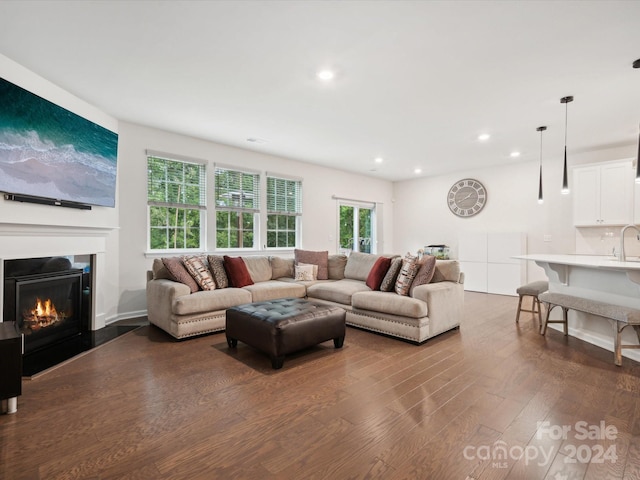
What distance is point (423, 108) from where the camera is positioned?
12.3 ft

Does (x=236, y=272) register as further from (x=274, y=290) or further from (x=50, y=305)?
(x=50, y=305)

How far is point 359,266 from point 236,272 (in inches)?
73.3

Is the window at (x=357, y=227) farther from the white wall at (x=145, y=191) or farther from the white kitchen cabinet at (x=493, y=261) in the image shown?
the white kitchen cabinet at (x=493, y=261)

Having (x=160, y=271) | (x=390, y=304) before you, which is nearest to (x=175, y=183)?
(x=160, y=271)

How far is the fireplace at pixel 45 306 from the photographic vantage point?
297 centimetres

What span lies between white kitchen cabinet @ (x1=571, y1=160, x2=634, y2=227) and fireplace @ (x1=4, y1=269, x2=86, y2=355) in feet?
24.4

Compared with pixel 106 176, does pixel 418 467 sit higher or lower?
lower

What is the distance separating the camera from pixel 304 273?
497 cm

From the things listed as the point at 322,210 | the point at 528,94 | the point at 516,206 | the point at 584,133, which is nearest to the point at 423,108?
the point at 528,94

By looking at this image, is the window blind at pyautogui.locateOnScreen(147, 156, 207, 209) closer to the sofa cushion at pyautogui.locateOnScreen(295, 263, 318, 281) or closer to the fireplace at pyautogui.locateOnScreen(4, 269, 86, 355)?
the fireplace at pyautogui.locateOnScreen(4, 269, 86, 355)

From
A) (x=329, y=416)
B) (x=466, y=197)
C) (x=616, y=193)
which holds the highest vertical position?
(x=466, y=197)

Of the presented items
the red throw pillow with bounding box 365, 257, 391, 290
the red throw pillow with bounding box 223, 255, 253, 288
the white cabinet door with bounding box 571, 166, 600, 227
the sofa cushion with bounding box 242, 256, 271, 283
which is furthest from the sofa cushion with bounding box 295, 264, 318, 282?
the white cabinet door with bounding box 571, 166, 600, 227

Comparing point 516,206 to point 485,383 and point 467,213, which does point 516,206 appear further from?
point 485,383

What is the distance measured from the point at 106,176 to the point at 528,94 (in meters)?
4.90
